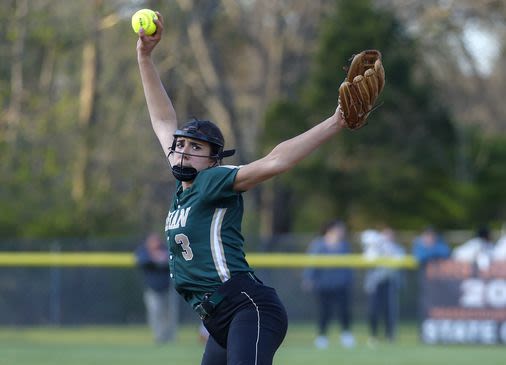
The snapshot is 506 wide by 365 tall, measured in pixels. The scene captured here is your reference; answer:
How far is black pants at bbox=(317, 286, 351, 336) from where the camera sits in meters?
17.4

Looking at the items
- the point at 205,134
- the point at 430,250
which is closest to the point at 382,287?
the point at 430,250

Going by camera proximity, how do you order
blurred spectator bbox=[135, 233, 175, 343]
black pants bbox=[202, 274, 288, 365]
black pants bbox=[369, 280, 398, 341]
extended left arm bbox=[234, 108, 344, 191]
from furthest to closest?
1. black pants bbox=[369, 280, 398, 341]
2. blurred spectator bbox=[135, 233, 175, 343]
3. black pants bbox=[202, 274, 288, 365]
4. extended left arm bbox=[234, 108, 344, 191]

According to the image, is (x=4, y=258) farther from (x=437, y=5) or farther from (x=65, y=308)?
(x=437, y=5)

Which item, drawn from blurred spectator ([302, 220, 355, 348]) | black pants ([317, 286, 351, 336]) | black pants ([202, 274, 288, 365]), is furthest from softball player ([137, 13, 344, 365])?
black pants ([317, 286, 351, 336])

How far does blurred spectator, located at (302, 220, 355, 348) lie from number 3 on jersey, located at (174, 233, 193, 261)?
437 inches

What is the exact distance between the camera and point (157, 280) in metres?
17.9

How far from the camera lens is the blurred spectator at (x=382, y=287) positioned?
18.3 meters

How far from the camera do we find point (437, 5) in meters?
31.8

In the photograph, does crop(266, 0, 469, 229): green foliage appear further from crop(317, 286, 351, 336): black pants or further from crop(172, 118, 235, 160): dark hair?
crop(172, 118, 235, 160): dark hair

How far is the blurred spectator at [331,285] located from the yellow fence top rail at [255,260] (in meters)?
0.14

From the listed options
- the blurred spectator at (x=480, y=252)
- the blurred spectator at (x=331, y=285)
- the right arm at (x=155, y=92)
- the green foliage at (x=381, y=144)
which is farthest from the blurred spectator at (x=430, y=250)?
the right arm at (x=155, y=92)

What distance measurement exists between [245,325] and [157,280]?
472 inches

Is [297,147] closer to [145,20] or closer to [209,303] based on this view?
[209,303]

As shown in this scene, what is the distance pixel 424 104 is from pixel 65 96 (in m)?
8.51
